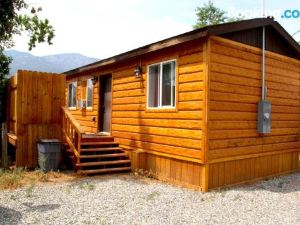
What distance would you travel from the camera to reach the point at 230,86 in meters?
7.88

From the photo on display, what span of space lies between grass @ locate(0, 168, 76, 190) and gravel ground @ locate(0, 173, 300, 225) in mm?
366

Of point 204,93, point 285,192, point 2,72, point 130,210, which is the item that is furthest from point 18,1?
point 285,192

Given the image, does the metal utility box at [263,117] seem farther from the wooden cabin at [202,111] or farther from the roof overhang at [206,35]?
the roof overhang at [206,35]

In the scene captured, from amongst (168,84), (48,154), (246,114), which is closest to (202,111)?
(168,84)

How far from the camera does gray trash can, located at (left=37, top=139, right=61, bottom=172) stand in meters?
8.80

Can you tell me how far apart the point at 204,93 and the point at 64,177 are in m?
4.12

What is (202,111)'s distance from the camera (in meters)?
7.30

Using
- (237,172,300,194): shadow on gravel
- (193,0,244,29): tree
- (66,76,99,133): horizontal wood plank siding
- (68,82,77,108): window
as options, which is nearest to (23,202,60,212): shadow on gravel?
(237,172,300,194): shadow on gravel

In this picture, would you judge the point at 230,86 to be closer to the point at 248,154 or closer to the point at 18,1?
the point at 248,154

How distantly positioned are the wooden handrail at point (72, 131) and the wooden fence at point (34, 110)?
224mm

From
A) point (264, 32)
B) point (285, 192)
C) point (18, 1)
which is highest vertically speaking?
point (18, 1)

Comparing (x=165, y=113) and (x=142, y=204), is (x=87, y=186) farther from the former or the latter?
(x=165, y=113)

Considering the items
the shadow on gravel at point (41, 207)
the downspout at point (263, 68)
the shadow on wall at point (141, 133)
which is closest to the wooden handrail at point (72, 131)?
the shadow on wall at point (141, 133)

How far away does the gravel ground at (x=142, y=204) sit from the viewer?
5309mm
